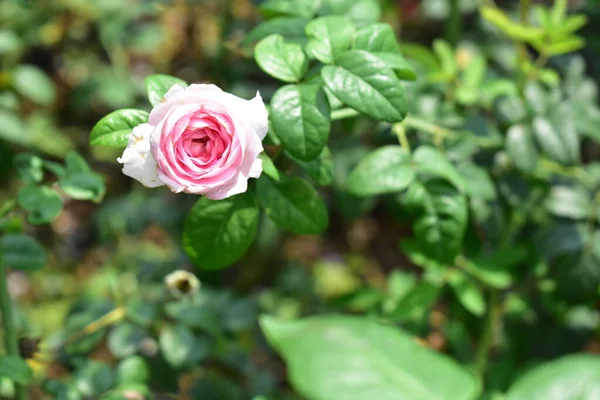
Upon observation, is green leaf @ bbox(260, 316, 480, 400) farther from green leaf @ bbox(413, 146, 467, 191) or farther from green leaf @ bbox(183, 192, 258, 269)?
green leaf @ bbox(413, 146, 467, 191)

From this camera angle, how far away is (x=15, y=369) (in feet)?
3.71

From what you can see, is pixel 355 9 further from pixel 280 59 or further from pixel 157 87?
pixel 157 87

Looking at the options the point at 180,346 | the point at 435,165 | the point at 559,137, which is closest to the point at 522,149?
the point at 559,137

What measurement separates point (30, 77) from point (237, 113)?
1.37m

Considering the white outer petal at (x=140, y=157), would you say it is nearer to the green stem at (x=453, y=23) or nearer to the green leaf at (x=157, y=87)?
the green leaf at (x=157, y=87)

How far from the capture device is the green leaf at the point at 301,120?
1.01m

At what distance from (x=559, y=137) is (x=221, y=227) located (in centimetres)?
75

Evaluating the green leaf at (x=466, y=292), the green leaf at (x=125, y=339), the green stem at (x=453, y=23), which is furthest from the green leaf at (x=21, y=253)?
the green stem at (x=453, y=23)

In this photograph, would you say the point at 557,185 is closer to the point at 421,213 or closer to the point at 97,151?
the point at 421,213

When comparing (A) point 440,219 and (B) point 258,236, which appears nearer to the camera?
(A) point 440,219

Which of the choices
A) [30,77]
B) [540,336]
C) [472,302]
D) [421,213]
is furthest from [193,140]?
[30,77]

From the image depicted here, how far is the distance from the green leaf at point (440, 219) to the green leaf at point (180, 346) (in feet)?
1.72

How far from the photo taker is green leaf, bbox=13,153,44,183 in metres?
1.20

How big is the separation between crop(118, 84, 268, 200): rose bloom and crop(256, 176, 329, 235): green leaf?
0.15 meters
